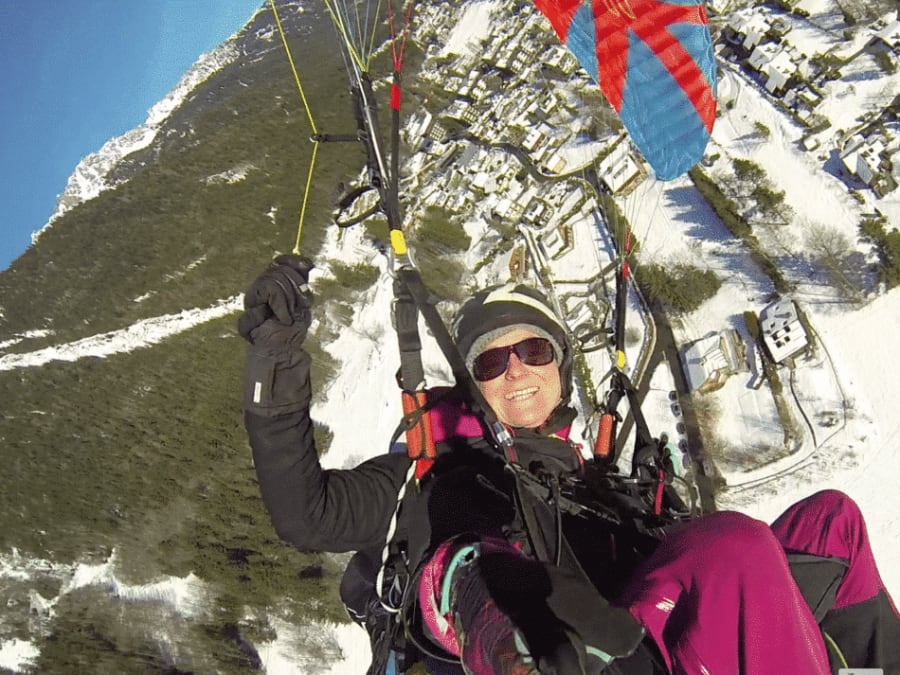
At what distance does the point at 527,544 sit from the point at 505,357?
4.01ft

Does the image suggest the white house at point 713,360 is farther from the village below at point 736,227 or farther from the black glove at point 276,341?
the black glove at point 276,341

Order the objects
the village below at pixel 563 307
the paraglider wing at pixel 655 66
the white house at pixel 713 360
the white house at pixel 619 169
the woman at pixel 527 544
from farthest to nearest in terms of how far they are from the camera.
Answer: the white house at pixel 619 169
the white house at pixel 713 360
the village below at pixel 563 307
the paraglider wing at pixel 655 66
the woman at pixel 527 544

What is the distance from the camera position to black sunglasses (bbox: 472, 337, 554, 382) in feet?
10.2

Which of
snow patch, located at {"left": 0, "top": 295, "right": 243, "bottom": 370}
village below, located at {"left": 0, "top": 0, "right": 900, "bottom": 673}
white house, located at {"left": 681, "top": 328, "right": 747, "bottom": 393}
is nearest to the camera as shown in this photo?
village below, located at {"left": 0, "top": 0, "right": 900, "bottom": 673}

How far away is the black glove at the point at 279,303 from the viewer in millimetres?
2250

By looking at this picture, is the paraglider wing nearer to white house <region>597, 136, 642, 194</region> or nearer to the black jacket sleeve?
the black jacket sleeve

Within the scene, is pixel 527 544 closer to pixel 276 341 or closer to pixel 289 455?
pixel 289 455

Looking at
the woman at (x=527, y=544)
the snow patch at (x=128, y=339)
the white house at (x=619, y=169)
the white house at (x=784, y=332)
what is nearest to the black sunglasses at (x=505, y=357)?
the woman at (x=527, y=544)

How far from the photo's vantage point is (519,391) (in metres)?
3.04

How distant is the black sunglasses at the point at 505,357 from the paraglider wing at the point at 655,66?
155 inches

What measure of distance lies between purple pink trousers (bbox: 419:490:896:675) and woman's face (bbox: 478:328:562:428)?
1.08 m

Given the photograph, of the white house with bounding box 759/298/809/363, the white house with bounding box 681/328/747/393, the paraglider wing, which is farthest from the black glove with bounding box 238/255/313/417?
the white house with bounding box 759/298/809/363

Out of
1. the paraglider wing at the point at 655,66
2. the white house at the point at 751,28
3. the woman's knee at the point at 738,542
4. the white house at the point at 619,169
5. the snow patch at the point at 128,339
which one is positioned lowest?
the woman's knee at the point at 738,542

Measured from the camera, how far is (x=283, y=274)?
2312 millimetres
